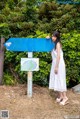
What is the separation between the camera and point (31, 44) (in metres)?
7.23

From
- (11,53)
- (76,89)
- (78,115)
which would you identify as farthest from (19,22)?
(78,115)

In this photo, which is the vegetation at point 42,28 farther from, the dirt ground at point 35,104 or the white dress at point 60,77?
the white dress at point 60,77

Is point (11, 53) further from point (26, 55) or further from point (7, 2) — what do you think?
point (7, 2)

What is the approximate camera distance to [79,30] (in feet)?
30.2

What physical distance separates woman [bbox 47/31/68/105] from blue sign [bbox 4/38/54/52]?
207 mm

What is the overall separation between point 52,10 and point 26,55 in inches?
87.7

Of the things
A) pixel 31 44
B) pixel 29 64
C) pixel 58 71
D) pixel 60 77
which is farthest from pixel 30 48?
pixel 60 77

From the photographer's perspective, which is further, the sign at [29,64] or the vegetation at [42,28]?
the vegetation at [42,28]

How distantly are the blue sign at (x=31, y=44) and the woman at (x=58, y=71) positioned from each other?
0.68 feet

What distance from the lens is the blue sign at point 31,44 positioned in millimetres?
7227

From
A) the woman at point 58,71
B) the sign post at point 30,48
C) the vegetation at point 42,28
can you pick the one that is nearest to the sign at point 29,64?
the sign post at point 30,48

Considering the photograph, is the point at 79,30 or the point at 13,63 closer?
the point at 13,63

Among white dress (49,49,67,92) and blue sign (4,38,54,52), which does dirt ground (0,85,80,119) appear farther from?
blue sign (4,38,54,52)

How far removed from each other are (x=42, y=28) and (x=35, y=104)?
256 centimetres
